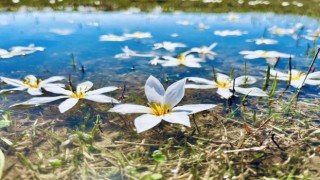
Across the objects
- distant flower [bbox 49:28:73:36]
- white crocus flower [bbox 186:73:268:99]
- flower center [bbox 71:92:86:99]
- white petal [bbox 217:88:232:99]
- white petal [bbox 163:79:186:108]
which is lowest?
white petal [bbox 217:88:232:99]

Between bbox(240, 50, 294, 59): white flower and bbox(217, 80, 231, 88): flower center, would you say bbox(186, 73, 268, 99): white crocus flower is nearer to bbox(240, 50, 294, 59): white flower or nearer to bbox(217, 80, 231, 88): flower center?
bbox(217, 80, 231, 88): flower center

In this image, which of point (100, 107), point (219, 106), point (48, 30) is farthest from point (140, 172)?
point (48, 30)

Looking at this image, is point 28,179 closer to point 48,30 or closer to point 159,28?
point 48,30

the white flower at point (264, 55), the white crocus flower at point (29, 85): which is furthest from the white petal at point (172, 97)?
the white flower at point (264, 55)

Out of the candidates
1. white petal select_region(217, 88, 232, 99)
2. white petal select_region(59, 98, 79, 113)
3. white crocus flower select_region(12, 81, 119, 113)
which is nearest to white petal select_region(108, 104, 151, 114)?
white crocus flower select_region(12, 81, 119, 113)

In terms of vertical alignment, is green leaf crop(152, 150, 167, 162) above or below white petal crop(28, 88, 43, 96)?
below

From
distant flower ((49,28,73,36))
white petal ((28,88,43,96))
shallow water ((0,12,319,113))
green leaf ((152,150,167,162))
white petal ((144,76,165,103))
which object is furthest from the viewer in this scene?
distant flower ((49,28,73,36))

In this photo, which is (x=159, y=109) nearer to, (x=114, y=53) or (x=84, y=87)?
(x=84, y=87)

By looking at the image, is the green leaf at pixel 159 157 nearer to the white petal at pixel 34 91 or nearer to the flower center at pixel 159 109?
the flower center at pixel 159 109

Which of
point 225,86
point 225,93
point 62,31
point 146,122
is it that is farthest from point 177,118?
point 62,31
